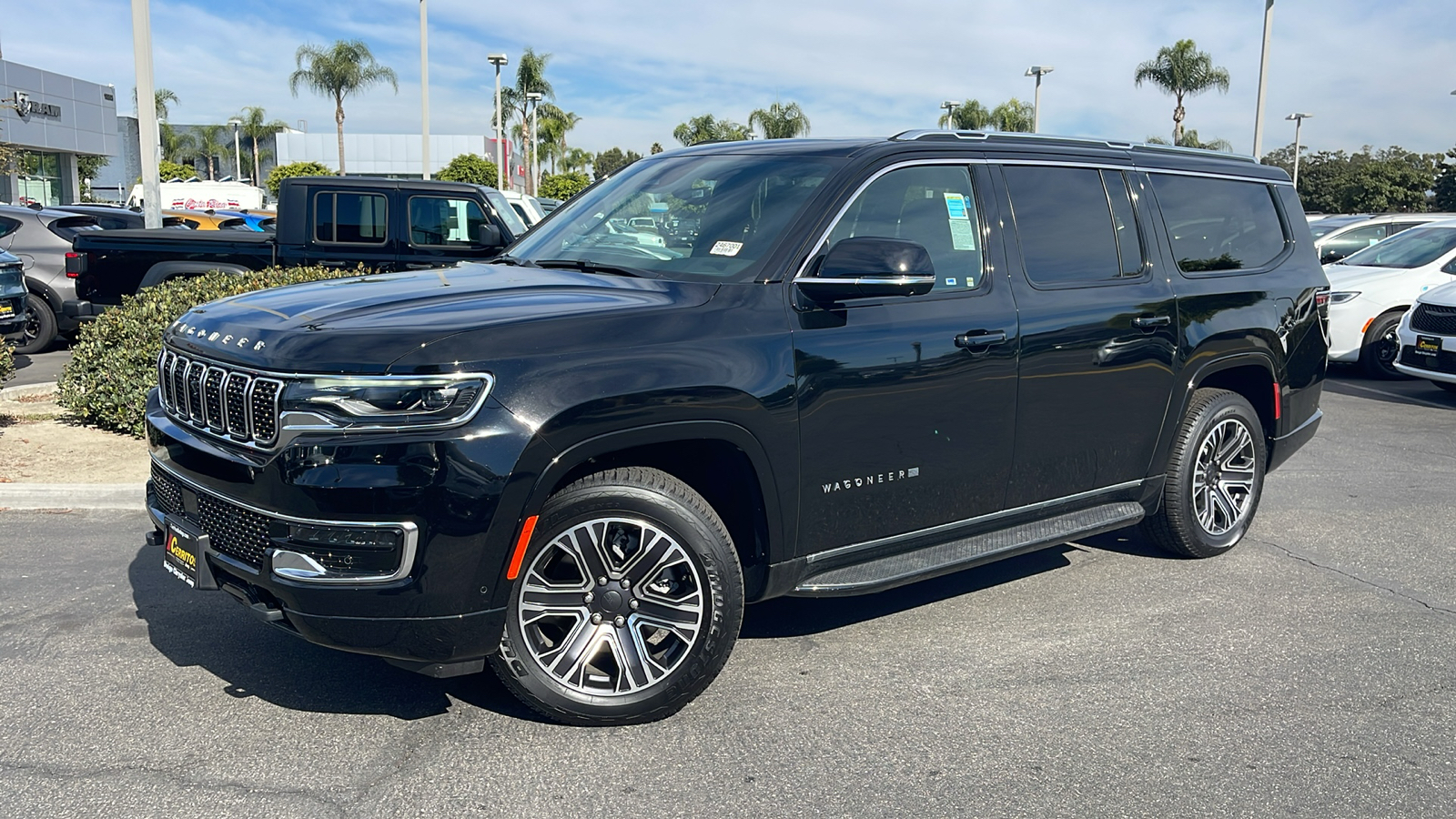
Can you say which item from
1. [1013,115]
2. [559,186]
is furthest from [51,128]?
[1013,115]

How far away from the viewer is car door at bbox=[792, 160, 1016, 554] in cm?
415

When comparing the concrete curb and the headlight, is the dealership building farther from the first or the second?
the headlight

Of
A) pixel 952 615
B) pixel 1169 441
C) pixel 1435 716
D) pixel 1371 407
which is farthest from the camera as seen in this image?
pixel 1371 407

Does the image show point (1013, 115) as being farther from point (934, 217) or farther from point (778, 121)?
point (934, 217)

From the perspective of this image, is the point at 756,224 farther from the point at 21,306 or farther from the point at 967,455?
the point at 21,306

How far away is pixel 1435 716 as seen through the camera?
13.4 feet

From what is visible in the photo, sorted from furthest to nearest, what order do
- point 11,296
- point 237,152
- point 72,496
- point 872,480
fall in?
point 237,152, point 11,296, point 72,496, point 872,480

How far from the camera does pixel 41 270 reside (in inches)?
554

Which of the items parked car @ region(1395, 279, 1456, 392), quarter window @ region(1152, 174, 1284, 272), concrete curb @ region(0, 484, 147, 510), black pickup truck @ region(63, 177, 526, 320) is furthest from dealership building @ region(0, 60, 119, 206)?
quarter window @ region(1152, 174, 1284, 272)

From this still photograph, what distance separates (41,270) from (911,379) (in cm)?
1332

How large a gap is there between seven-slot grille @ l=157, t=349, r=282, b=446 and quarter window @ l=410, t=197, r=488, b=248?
6.91 m

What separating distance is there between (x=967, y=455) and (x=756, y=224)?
122cm

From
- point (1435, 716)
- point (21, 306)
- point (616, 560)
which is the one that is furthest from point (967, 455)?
point (21, 306)

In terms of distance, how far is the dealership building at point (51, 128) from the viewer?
51000 millimetres
